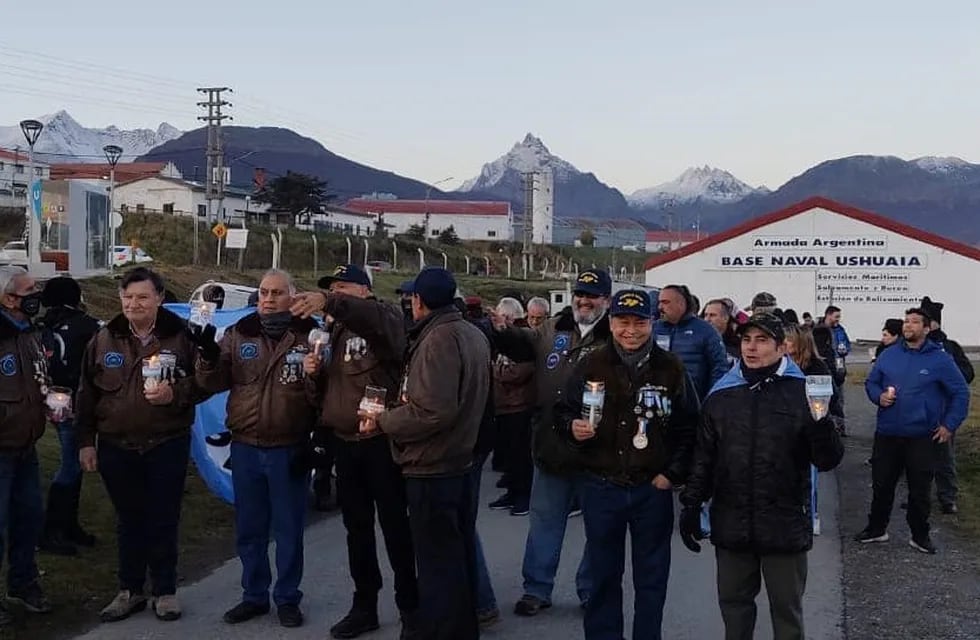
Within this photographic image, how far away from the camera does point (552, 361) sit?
756 centimetres

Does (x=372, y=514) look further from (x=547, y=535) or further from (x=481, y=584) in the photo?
(x=547, y=535)

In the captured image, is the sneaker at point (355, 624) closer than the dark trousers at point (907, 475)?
Yes

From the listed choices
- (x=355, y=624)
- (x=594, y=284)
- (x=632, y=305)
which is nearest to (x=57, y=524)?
(x=355, y=624)

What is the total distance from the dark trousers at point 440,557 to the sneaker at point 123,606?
2.00 metres

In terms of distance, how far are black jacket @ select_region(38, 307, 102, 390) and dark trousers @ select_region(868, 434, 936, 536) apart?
627 cm

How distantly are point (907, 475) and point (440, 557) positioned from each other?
476 centimetres

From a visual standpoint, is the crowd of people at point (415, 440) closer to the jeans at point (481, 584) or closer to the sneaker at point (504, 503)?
the jeans at point (481, 584)

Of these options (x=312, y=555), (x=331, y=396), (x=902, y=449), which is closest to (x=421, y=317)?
(x=331, y=396)

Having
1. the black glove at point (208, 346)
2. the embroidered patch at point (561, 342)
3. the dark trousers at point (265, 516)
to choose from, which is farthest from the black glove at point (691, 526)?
the black glove at point (208, 346)

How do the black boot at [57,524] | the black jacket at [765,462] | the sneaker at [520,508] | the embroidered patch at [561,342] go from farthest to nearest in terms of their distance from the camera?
the sneaker at [520,508], the black boot at [57,524], the embroidered patch at [561,342], the black jacket at [765,462]

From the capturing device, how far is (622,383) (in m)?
5.45

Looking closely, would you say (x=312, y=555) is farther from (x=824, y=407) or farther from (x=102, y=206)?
(x=102, y=206)

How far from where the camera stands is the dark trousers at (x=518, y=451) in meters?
10.1

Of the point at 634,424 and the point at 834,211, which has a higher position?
the point at 834,211
